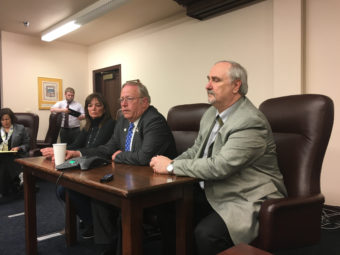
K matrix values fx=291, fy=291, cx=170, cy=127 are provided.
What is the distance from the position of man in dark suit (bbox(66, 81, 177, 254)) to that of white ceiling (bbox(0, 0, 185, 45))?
7.74 feet

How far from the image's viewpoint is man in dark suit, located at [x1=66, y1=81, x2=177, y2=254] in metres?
1.69

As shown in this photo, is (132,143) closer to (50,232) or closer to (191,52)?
(50,232)

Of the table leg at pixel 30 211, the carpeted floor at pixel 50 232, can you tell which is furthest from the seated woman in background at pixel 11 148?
the table leg at pixel 30 211

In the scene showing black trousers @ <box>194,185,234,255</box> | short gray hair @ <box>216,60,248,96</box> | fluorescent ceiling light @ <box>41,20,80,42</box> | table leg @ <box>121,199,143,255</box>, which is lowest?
black trousers @ <box>194,185,234,255</box>

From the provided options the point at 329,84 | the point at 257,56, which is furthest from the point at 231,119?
the point at 257,56

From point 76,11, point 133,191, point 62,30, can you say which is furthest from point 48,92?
point 133,191

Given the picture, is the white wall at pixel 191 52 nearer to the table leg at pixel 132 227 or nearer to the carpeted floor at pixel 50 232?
the carpeted floor at pixel 50 232

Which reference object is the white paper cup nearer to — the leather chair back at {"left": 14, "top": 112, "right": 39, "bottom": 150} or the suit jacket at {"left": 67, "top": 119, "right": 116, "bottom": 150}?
the suit jacket at {"left": 67, "top": 119, "right": 116, "bottom": 150}

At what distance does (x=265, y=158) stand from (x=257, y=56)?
89.9 inches

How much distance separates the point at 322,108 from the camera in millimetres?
1407

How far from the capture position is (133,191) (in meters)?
1.01

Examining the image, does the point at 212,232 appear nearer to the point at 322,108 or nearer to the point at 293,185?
the point at 293,185

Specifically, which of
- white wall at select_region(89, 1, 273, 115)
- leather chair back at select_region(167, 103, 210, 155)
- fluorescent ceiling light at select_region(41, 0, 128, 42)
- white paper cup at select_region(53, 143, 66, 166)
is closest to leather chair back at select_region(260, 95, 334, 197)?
leather chair back at select_region(167, 103, 210, 155)

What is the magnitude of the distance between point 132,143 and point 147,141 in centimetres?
21
